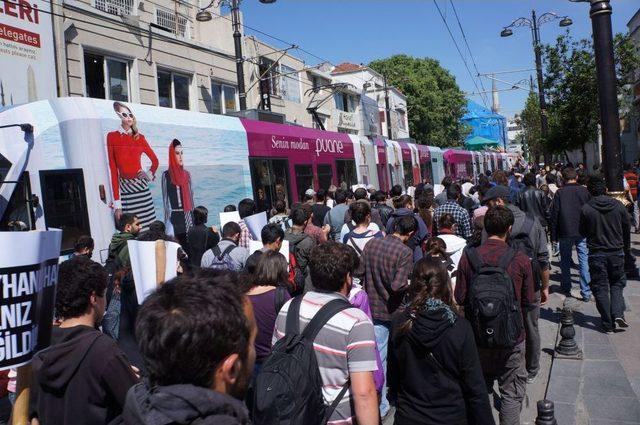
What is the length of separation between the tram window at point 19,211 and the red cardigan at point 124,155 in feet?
3.42

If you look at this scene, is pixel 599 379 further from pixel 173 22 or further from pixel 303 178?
pixel 173 22

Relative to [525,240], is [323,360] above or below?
below

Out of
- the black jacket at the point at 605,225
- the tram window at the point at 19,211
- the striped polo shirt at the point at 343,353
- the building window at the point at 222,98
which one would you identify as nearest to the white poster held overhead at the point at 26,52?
the tram window at the point at 19,211

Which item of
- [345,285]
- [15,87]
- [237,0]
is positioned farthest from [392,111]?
[345,285]

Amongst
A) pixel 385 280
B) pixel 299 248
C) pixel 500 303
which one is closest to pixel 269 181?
pixel 299 248

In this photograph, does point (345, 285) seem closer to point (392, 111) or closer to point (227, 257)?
point (227, 257)

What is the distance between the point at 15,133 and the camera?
6.16 meters

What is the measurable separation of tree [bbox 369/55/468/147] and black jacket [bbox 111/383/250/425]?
48.0 metres

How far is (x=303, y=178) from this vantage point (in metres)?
12.5

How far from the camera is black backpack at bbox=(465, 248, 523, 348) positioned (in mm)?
3459

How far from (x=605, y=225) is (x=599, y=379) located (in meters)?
1.97

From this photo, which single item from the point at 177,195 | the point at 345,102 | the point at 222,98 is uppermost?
the point at 345,102

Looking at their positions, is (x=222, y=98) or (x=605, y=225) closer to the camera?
(x=605, y=225)

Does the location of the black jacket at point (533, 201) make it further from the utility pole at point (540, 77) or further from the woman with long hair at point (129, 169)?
the utility pole at point (540, 77)
